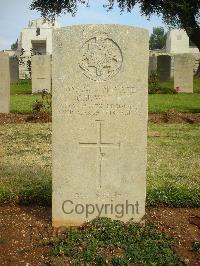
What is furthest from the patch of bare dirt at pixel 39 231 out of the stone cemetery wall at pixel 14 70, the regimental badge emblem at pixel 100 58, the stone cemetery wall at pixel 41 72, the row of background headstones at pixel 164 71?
the stone cemetery wall at pixel 14 70

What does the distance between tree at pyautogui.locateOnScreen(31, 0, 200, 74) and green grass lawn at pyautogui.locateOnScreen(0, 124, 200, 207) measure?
15780 millimetres

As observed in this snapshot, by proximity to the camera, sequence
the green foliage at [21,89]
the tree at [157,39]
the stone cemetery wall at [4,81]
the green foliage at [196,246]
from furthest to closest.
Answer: the tree at [157,39]
the green foliage at [21,89]
the stone cemetery wall at [4,81]
the green foliage at [196,246]

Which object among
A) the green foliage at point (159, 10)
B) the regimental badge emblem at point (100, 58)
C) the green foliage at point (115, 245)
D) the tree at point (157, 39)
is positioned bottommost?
the green foliage at point (115, 245)

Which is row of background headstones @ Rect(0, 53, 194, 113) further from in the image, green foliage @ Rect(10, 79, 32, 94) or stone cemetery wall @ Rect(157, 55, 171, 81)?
green foliage @ Rect(10, 79, 32, 94)

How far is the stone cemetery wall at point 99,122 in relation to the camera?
161 inches

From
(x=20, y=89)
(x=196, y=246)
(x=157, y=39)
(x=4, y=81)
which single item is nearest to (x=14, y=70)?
(x=20, y=89)

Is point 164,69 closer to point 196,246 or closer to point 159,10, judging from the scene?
point 159,10

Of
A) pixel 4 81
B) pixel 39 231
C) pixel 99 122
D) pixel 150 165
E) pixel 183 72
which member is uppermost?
pixel 183 72

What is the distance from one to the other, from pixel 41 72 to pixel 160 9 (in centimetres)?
975

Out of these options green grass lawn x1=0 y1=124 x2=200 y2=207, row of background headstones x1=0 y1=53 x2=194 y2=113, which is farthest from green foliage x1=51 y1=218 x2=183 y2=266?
row of background headstones x1=0 y1=53 x2=194 y2=113

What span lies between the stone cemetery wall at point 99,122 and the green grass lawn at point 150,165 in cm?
80

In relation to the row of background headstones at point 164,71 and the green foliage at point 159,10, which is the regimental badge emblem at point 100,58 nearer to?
the row of background headstones at point 164,71

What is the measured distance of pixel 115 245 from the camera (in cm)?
386

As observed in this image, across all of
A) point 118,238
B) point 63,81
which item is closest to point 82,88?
point 63,81
